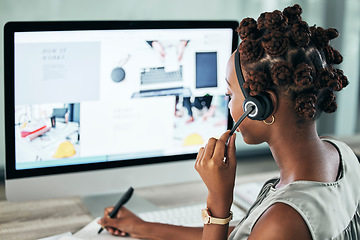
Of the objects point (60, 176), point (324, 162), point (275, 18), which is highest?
point (275, 18)

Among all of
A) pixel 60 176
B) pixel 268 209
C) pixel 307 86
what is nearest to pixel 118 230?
pixel 60 176

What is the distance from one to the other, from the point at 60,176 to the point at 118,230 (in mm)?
217

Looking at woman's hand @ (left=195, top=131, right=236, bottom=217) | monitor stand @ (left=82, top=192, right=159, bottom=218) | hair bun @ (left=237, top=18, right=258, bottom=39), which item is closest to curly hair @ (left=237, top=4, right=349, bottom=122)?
hair bun @ (left=237, top=18, right=258, bottom=39)

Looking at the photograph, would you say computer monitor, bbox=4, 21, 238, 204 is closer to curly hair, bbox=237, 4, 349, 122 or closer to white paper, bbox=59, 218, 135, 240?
white paper, bbox=59, 218, 135, 240

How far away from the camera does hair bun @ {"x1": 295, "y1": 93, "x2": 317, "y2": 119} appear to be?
79 centimetres

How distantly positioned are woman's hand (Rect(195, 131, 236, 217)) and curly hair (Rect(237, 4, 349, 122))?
0.42 ft

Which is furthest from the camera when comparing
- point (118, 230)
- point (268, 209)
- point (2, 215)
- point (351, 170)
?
point (2, 215)

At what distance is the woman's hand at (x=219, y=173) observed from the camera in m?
0.87

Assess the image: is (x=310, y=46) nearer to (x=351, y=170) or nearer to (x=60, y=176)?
(x=351, y=170)

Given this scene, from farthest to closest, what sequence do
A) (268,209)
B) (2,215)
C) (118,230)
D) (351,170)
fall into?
(2,215)
(118,230)
(351,170)
(268,209)

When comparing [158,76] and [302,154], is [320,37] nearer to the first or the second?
[302,154]

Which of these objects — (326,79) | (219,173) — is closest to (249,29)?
(326,79)

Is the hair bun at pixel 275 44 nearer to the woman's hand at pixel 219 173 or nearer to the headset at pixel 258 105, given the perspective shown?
the headset at pixel 258 105

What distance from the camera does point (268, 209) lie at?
31.1 inches
